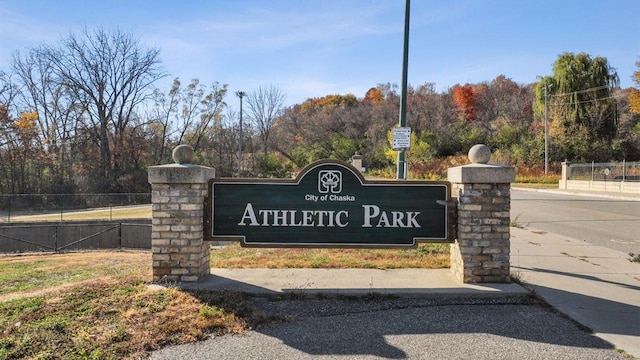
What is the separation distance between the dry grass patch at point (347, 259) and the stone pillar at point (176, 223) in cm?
121

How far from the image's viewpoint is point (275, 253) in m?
7.61

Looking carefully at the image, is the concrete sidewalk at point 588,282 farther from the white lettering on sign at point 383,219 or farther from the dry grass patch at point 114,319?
the dry grass patch at point 114,319

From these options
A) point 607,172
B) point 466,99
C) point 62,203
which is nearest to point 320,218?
point 607,172

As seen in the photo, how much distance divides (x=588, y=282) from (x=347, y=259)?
10.9 feet

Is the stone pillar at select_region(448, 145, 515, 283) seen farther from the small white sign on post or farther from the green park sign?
the small white sign on post

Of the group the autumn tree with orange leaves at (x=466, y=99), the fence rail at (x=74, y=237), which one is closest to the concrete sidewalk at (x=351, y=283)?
the fence rail at (x=74, y=237)

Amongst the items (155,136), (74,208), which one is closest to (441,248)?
(74,208)

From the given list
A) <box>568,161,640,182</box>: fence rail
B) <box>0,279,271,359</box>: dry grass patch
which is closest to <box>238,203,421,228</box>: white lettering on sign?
<box>0,279,271,359</box>: dry grass patch

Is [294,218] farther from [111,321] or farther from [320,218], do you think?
[111,321]

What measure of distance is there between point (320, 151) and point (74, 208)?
2754 centimetres

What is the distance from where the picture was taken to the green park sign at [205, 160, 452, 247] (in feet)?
17.5

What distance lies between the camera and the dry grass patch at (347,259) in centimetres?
618

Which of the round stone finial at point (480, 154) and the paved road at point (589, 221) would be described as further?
the paved road at point (589, 221)

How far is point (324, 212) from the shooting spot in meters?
5.36
